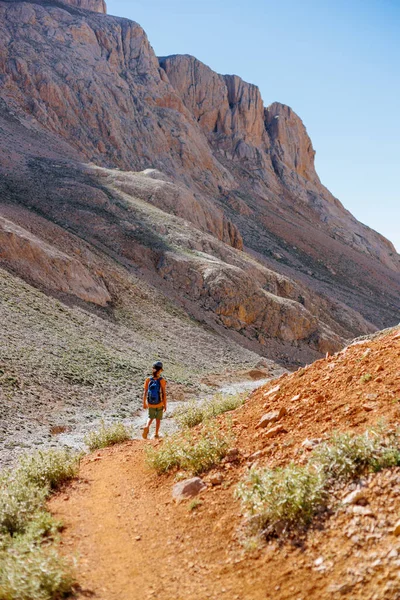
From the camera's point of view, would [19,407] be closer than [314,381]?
No

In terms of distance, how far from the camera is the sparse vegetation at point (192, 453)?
20.8ft

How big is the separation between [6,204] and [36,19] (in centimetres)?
4026

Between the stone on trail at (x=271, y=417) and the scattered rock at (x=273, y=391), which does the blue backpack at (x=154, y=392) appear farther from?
the stone on trail at (x=271, y=417)

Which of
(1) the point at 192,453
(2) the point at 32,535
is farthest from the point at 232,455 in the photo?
(2) the point at 32,535

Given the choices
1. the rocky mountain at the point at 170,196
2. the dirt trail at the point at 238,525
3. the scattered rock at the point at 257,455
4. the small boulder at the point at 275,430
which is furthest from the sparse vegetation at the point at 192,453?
the rocky mountain at the point at 170,196

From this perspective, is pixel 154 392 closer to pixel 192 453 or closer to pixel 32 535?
pixel 192 453

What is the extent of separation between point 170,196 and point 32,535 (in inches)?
1529

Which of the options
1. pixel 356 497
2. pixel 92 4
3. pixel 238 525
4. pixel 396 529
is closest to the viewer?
pixel 396 529

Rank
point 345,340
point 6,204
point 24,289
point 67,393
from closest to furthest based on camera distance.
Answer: point 67,393 < point 24,289 < point 6,204 < point 345,340

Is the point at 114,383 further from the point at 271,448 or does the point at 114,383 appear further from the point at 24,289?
the point at 271,448

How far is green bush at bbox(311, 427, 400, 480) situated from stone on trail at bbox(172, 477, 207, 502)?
1.58m

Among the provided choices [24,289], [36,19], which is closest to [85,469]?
[24,289]

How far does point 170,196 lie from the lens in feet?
138

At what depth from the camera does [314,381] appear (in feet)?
24.5
